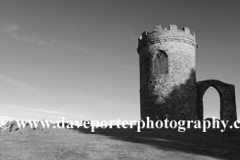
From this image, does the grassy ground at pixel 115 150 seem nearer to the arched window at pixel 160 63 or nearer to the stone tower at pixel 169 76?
the stone tower at pixel 169 76

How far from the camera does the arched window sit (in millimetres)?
22750

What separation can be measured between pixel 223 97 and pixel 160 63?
6676 mm

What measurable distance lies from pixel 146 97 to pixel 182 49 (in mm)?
5220

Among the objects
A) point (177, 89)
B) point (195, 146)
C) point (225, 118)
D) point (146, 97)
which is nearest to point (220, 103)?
point (225, 118)

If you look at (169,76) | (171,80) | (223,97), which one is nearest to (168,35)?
(169,76)

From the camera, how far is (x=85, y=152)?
935 cm

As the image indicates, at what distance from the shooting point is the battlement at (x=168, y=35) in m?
22.9

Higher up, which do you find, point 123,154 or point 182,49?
point 182,49

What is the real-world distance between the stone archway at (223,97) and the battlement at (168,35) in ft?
13.3

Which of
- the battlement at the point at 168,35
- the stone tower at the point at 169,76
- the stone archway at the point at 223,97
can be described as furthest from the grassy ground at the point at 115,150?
the battlement at the point at 168,35

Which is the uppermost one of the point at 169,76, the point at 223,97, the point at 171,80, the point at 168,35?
the point at 168,35

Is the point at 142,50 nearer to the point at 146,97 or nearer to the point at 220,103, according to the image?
the point at 146,97

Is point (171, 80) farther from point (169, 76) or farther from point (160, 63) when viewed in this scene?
point (160, 63)

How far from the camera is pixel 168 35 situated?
22.9m
